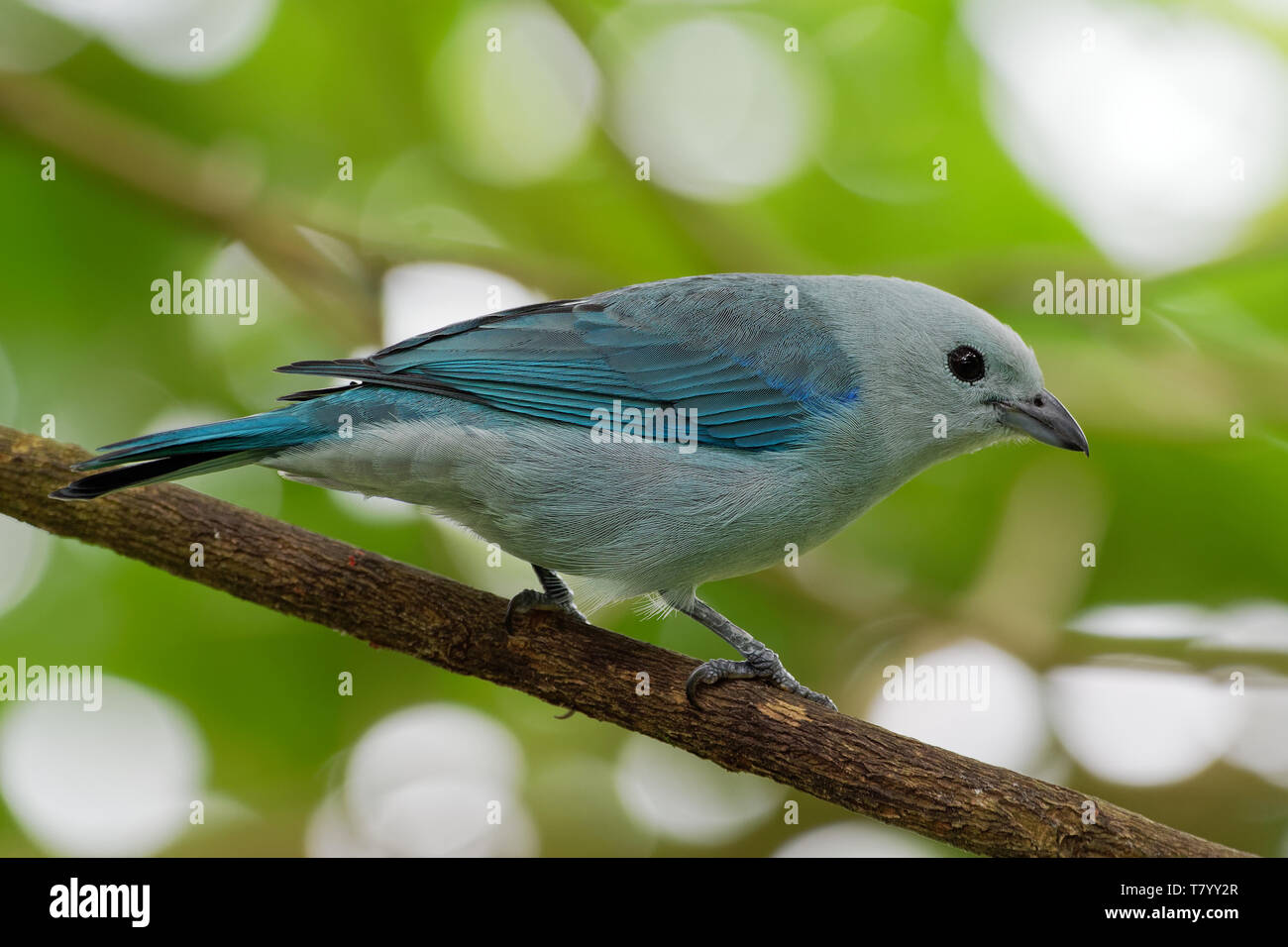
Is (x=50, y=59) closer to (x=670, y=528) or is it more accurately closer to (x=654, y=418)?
(x=654, y=418)

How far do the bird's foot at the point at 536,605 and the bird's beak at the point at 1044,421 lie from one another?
6.05ft

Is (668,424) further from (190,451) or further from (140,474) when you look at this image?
(140,474)

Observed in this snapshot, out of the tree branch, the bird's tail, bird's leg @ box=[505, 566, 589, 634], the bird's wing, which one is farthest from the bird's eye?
the bird's tail

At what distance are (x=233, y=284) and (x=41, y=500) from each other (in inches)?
77.9

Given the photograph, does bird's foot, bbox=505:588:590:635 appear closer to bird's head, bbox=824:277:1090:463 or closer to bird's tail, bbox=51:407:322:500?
bird's tail, bbox=51:407:322:500

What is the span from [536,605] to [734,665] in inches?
31.6

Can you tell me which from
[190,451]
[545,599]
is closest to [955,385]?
[545,599]

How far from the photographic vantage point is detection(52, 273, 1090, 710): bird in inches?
163

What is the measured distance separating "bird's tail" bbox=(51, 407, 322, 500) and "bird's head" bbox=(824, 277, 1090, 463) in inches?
85.9

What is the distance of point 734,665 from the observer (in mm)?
4156

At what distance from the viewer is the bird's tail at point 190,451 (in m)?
3.64

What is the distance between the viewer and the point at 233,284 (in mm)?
6023
